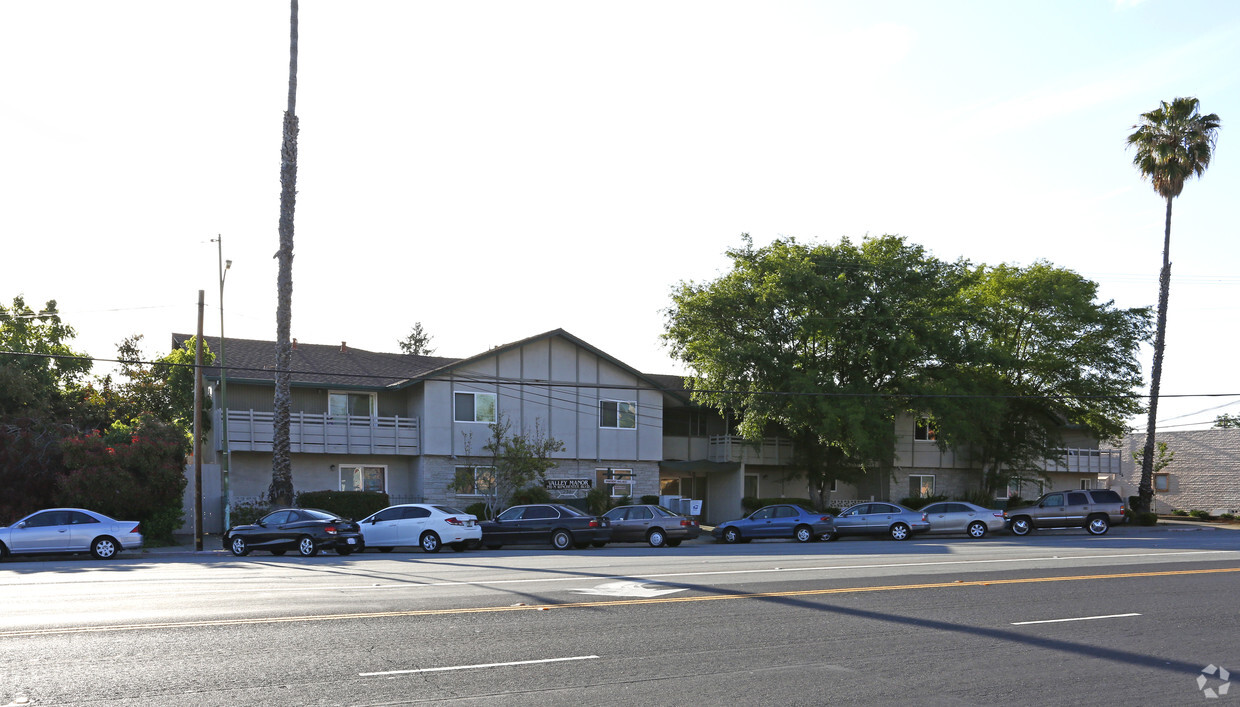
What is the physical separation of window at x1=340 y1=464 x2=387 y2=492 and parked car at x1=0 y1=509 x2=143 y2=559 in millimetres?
12022

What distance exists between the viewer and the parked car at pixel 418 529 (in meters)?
27.2

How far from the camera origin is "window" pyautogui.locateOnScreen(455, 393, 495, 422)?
39375 mm

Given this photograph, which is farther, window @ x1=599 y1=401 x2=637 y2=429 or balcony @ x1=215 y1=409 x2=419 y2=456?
window @ x1=599 y1=401 x2=637 y2=429

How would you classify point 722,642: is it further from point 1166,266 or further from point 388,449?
point 1166,266

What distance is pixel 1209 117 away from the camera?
45562mm

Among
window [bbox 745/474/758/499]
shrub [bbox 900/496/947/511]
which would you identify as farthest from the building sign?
shrub [bbox 900/496/947/511]

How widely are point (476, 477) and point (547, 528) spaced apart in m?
10.8

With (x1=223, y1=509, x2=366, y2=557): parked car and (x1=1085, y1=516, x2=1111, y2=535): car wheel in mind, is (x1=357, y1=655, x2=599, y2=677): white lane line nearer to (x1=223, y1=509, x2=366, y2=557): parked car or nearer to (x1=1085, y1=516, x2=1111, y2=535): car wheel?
(x1=223, y1=509, x2=366, y2=557): parked car

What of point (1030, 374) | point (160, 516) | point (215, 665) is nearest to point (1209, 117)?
point (1030, 374)

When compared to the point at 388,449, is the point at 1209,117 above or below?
above

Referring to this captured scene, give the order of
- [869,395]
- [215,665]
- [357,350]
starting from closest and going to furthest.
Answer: [215,665]
[869,395]
[357,350]

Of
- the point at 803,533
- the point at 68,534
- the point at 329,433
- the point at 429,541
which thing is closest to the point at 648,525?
the point at 803,533

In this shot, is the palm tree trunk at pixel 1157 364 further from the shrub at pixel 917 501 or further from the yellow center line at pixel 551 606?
the yellow center line at pixel 551 606

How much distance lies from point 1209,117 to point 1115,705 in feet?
150
